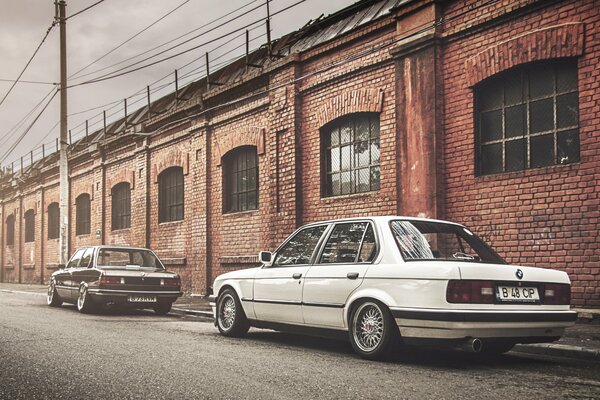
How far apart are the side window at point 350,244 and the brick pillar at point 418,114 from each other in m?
3.83

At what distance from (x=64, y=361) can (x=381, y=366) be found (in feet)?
9.87

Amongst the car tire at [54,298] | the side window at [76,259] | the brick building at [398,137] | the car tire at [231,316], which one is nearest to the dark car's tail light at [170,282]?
the side window at [76,259]

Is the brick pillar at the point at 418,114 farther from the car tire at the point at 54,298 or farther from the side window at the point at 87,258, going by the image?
the car tire at the point at 54,298

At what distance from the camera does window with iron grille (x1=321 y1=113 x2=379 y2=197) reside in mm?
12648

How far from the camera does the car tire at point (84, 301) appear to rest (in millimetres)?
13022

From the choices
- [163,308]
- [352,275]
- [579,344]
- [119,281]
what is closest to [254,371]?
[352,275]

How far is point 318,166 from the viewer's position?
13.9 metres

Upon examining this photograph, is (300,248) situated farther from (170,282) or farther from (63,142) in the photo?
(63,142)

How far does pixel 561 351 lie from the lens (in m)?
6.83

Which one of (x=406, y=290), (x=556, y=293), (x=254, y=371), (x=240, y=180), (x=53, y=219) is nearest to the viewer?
(x=254, y=371)

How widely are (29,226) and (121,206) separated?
41.1 feet

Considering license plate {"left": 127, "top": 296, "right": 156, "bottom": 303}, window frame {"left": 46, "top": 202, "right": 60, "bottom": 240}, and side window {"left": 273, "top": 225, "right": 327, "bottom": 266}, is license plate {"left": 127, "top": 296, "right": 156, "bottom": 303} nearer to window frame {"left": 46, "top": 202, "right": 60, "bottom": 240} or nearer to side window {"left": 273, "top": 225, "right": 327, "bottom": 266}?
side window {"left": 273, "top": 225, "right": 327, "bottom": 266}

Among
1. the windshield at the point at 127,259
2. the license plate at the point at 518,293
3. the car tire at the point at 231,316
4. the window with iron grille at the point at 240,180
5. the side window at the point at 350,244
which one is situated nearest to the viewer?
the license plate at the point at 518,293

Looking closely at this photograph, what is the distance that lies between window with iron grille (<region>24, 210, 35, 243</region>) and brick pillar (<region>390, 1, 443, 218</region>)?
26.4m
